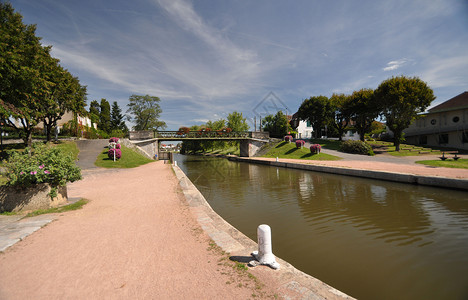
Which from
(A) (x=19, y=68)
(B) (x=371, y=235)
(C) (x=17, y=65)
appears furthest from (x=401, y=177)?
(A) (x=19, y=68)

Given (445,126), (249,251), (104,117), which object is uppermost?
(104,117)

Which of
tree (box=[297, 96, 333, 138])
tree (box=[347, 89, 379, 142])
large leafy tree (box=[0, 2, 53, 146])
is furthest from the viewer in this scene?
tree (box=[297, 96, 333, 138])

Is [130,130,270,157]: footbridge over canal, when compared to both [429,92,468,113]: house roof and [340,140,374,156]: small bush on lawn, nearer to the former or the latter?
[340,140,374,156]: small bush on lawn

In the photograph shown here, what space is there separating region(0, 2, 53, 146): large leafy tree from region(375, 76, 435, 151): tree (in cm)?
4428

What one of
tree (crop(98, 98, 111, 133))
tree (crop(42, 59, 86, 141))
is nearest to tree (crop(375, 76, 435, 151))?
tree (crop(42, 59, 86, 141))

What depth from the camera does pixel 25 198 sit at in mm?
6453

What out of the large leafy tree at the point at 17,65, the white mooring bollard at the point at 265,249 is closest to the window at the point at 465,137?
the white mooring bollard at the point at 265,249

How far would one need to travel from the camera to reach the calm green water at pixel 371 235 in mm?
3707

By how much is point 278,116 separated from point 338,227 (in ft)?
173

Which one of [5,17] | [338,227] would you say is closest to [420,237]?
[338,227]

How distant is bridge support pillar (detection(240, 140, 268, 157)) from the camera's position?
38781 mm

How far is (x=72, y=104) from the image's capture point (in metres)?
27.0

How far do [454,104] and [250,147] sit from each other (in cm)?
3619

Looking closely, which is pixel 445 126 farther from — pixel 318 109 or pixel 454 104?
pixel 318 109
